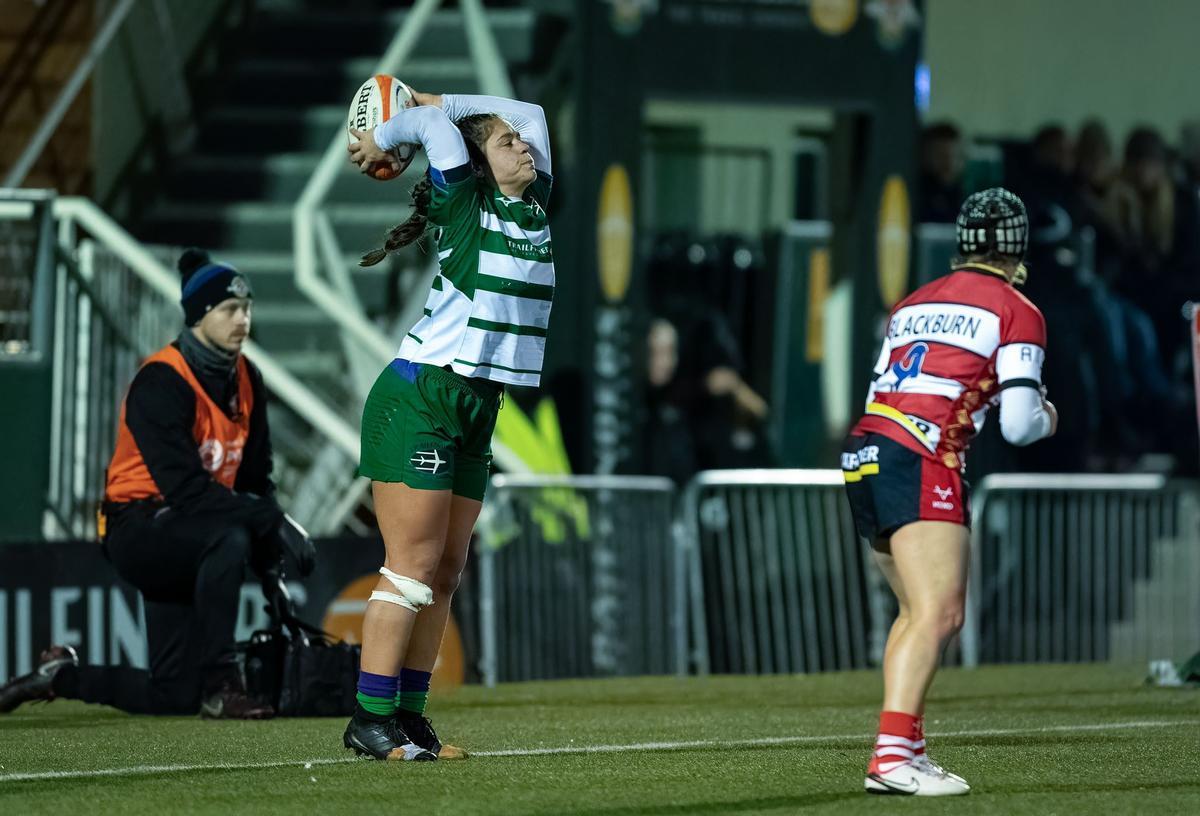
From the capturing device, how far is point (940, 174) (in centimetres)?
1588

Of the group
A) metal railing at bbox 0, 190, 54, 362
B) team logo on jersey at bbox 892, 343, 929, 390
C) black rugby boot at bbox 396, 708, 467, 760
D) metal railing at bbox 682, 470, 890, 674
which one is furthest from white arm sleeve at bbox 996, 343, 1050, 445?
metal railing at bbox 682, 470, 890, 674

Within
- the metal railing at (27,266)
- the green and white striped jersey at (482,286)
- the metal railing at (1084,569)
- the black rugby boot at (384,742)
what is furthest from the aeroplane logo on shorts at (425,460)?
the metal railing at (1084,569)

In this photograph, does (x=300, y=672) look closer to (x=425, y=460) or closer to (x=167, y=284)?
(x=425, y=460)

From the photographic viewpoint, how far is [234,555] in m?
8.80

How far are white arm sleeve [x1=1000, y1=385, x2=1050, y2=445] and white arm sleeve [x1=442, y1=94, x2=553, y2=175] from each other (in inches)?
63.9

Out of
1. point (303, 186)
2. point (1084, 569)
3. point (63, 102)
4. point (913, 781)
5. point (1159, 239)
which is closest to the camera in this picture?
point (913, 781)

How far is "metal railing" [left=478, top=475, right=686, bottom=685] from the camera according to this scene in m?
12.6

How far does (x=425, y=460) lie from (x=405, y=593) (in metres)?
0.39

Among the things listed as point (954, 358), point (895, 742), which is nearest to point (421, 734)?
point (895, 742)

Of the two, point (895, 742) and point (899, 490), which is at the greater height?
point (899, 490)

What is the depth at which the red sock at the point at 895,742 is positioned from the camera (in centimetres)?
620

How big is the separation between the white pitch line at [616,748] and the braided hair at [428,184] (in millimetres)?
1538

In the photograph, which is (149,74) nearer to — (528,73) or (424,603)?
(528,73)

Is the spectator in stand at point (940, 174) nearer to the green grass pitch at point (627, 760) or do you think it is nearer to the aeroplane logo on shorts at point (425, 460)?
the green grass pitch at point (627, 760)
